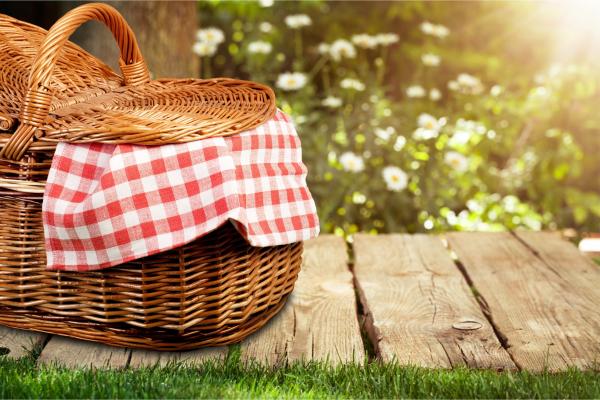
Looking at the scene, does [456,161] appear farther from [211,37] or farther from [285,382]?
[285,382]

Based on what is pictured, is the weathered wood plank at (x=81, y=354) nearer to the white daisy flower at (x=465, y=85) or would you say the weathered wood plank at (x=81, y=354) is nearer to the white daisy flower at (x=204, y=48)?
the white daisy flower at (x=204, y=48)

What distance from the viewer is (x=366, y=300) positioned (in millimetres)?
2418

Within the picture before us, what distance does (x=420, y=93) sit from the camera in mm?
3791

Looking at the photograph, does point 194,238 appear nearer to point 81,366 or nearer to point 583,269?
point 81,366

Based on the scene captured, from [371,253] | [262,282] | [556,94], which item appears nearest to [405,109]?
[556,94]

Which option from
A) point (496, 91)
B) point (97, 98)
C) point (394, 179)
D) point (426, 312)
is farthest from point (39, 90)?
point (496, 91)

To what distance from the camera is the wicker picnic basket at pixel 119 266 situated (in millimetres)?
1854

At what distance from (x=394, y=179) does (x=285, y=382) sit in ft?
5.52

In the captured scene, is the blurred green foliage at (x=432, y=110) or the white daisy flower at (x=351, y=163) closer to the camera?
the white daisy flower at (x=351, y=163)

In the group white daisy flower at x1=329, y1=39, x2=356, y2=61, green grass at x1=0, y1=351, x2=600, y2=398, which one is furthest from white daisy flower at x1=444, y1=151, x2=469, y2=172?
green grass at x1=0, y1=351, x2=600, y2=398

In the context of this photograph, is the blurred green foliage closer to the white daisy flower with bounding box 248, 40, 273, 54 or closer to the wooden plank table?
the white daisy flower with bounding box 248, 40, 273, 54

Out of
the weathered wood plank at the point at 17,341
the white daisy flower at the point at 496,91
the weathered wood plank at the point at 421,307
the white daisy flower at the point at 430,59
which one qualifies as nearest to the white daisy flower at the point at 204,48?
the white daisy flower at the point at 430,59

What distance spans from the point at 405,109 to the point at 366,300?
1.63m

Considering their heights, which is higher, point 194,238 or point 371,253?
point 194,238
